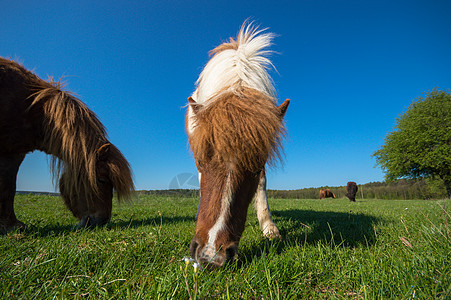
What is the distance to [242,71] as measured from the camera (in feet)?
10.7

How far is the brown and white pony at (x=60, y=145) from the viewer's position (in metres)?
3.93

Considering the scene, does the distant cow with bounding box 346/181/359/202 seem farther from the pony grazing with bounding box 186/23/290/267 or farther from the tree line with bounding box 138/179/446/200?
the pony grazing with bounding box 186/23/290/267

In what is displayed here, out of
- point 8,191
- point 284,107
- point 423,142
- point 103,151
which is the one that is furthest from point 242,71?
point 423,142

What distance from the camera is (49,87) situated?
4.62 m

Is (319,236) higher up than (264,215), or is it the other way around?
(264,215)

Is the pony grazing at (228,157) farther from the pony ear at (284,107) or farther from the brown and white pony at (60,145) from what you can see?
the brown and white pony at (60,145)

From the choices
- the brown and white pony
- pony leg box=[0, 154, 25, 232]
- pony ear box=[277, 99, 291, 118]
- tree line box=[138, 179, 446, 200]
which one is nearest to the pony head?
the brown and white pony

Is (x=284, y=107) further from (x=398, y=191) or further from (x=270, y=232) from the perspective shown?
(x=398, y=191)

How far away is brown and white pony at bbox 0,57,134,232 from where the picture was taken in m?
3.93

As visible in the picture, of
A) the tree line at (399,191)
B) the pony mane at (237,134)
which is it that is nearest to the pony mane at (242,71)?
the pony mane at (237,134)

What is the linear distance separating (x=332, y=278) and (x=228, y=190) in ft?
3.50

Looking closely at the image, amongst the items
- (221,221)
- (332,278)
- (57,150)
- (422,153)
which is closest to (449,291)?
(332,278)

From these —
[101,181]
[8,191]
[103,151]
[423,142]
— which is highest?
[423,142]

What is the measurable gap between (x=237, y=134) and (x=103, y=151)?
3.47 meters
